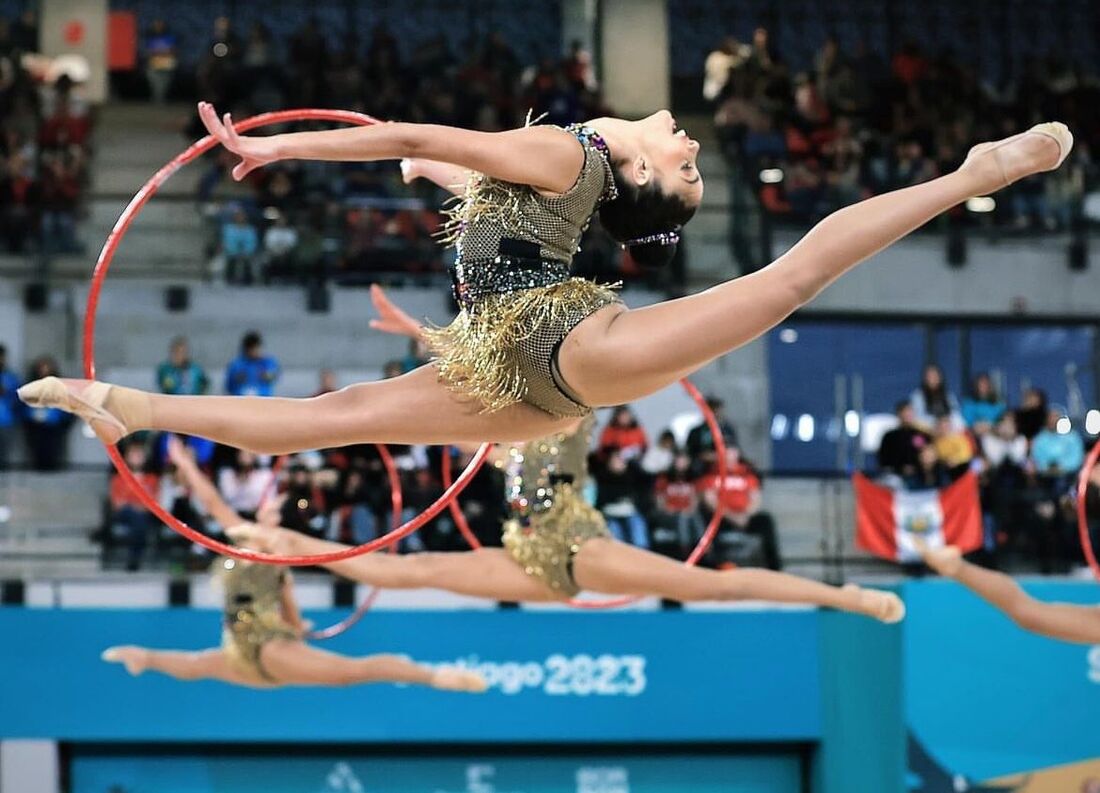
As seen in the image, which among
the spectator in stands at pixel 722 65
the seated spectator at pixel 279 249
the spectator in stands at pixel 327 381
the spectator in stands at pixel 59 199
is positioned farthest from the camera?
the spectator in stands at pixel 722 65

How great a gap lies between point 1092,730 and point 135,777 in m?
6.08

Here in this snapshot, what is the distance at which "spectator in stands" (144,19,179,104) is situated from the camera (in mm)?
15172

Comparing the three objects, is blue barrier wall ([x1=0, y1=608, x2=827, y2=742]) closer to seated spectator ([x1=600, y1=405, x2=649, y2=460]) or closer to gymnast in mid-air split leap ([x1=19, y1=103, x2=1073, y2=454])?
seated spectator ([x1=600, y1=405, x2=649, y2=460])

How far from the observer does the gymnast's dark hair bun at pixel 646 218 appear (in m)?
4.68

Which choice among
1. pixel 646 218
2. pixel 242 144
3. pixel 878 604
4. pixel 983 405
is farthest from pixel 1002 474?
pixel 242 144

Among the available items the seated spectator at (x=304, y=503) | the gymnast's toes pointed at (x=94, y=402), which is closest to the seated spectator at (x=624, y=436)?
the seated spectator at (x=304, y=503)

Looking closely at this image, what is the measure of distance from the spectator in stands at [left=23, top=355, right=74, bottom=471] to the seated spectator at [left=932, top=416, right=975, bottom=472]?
19.0 ft

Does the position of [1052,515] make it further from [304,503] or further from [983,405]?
[304,503]

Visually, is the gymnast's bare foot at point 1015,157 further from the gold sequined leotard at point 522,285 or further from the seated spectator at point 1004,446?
the seated spectator at point 1004,446

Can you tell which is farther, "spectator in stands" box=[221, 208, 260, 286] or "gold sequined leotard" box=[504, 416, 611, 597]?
"spectator in stands" box=[221, 208, 260, 286]

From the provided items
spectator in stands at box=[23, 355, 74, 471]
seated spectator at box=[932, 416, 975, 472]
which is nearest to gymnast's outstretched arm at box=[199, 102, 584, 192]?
seated spectator at box=[932, 416, 975, 472]

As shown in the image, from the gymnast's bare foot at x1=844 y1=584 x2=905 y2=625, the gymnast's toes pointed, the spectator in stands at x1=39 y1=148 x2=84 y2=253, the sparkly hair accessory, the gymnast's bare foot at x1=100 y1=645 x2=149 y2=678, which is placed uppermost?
the spectator in stands at x1=39 y1=148 x2=84 y2=253

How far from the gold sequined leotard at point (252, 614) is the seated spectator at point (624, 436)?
9.31 ft

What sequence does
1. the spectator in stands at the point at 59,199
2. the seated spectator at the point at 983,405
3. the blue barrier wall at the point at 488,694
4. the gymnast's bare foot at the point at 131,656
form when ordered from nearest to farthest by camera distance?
the gymnast's bare foot at the point at 131,656
the blue barrier wall at the point at 488,694
the seated spectator at the point at 983,405
the spectator in stands at the point at 59,199
